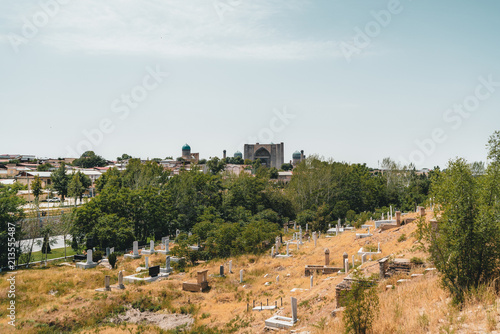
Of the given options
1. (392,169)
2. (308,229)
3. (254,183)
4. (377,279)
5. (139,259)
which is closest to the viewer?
(377,279)

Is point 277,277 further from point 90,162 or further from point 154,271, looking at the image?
point 90,162

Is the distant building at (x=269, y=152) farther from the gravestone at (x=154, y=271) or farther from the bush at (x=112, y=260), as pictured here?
the gravestone at (x=154, y=271)

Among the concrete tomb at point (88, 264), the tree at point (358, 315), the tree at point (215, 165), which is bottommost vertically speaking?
the concrete tomb at point (88, 264)

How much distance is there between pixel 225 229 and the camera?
2911 centimetres

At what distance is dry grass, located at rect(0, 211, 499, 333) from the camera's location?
29.7 ft

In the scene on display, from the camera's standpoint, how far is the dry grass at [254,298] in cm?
905

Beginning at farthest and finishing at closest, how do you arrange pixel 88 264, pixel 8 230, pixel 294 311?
pixel 88 264, pixel 8 230, pixel 294 311

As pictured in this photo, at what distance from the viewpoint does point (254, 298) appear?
60.0 ft

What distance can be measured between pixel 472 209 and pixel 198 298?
1365cm

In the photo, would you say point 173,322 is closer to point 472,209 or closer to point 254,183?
point 472,209

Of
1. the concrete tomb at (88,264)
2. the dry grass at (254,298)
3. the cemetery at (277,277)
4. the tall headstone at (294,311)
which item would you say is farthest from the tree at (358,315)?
the concrete tomb at (88,264)

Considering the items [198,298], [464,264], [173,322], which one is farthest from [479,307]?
[198,298]

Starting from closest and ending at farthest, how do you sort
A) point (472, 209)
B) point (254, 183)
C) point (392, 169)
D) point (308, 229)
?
point (472, 209) < point (308, 229) < point (254, 183) < point (392, 169)

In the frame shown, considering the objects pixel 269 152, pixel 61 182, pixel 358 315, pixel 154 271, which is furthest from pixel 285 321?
pixel 269 152
